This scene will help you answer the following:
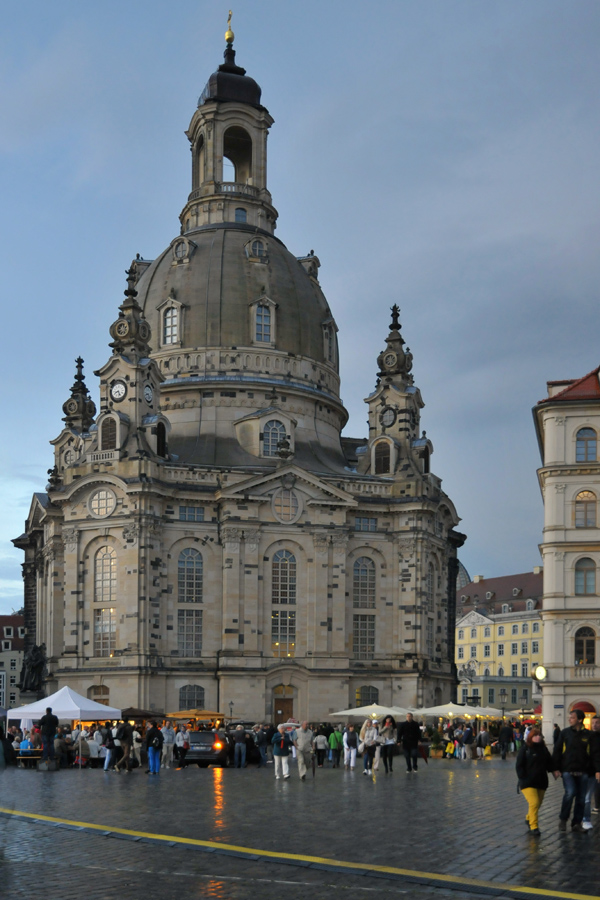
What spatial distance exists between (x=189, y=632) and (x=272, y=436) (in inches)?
545

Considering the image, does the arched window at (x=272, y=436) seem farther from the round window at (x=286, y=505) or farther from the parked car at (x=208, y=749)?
the parked car at (x=208, y=749)

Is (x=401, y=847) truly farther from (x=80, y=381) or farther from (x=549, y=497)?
(x=80, y=381)

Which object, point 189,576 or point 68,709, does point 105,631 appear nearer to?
point 189,576

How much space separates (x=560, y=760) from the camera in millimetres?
20391

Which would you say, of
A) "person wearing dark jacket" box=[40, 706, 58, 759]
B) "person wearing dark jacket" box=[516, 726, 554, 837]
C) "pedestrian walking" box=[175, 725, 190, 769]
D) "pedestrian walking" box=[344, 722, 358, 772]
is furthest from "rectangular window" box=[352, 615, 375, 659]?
"person wearing dark jacket" box=[516, 726, 554, 837]

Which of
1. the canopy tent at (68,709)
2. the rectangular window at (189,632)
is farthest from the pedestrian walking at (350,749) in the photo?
the rectangular window at (189,632)

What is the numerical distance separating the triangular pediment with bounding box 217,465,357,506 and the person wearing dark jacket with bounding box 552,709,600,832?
5448cm

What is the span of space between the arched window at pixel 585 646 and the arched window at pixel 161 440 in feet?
100

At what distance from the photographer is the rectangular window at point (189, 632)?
7419 centimetres

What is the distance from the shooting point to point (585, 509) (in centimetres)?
5684

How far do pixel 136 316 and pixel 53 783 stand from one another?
48.8m

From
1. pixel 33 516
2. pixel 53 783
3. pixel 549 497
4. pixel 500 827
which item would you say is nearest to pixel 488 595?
pixel 33 516

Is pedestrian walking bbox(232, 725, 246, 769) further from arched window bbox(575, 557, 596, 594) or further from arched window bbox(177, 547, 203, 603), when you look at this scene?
arched window bbox(177, 547, 203, 603)

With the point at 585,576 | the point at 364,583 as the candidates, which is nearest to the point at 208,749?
the point at 585,576
